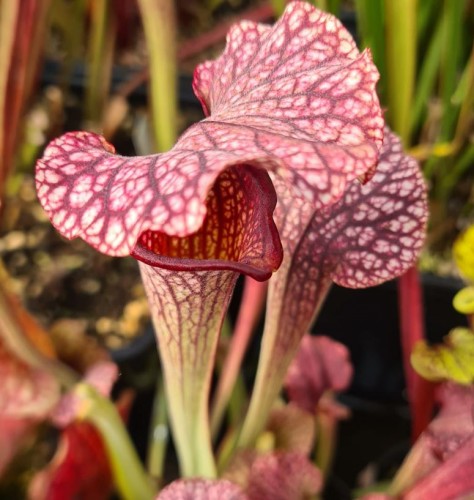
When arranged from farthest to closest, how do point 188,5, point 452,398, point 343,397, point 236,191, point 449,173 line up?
1. point 188,5
2. point 343,397
3. point 449,173
4. point 452,398
5. point 236,191

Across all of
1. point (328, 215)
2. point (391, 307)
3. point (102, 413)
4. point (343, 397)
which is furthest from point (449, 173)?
point (102, 413)

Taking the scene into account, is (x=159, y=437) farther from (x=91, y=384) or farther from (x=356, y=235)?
(x=356, y=235)

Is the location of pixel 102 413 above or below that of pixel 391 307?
above

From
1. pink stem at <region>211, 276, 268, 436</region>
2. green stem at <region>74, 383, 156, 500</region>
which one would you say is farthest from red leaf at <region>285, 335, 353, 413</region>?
green stem at <region>74, 383, 156, 500</region>

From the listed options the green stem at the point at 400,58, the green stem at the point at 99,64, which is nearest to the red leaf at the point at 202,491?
the green stem at the point at 400,58

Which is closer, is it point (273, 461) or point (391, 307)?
point (273, 461)

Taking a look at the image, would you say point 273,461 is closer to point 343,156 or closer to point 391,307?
point 343,156

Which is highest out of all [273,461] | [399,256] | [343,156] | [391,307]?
[343,156]
